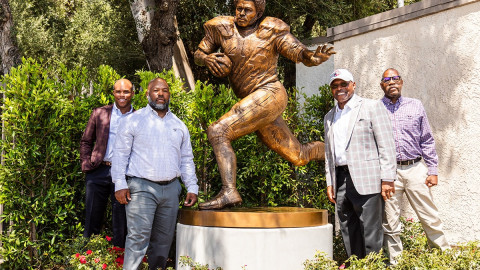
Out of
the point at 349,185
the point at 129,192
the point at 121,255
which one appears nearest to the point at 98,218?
the point at 121,255

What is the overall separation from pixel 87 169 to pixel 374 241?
3083 mm

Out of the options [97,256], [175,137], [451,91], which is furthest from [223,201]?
[451,91]

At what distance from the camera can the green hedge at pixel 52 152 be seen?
20.4 feet

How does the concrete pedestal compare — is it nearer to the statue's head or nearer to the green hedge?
the green hedge

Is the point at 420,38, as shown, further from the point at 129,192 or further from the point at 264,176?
the point at 129,192

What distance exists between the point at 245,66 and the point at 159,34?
16.5ft

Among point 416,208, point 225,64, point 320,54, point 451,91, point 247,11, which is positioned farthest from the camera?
point 451,91

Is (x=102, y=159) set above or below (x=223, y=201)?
above

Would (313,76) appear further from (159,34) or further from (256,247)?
(256,247)

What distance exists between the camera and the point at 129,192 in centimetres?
494

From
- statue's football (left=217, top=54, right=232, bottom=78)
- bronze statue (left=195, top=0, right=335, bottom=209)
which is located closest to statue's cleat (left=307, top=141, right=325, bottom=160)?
bronze statue (left=195, top=0, right=335, bottom=209)

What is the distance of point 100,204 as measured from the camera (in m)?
5.96

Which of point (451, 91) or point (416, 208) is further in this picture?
point (451, 91)

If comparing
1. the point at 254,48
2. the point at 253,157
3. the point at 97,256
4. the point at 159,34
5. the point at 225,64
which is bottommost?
the point at 97,256
